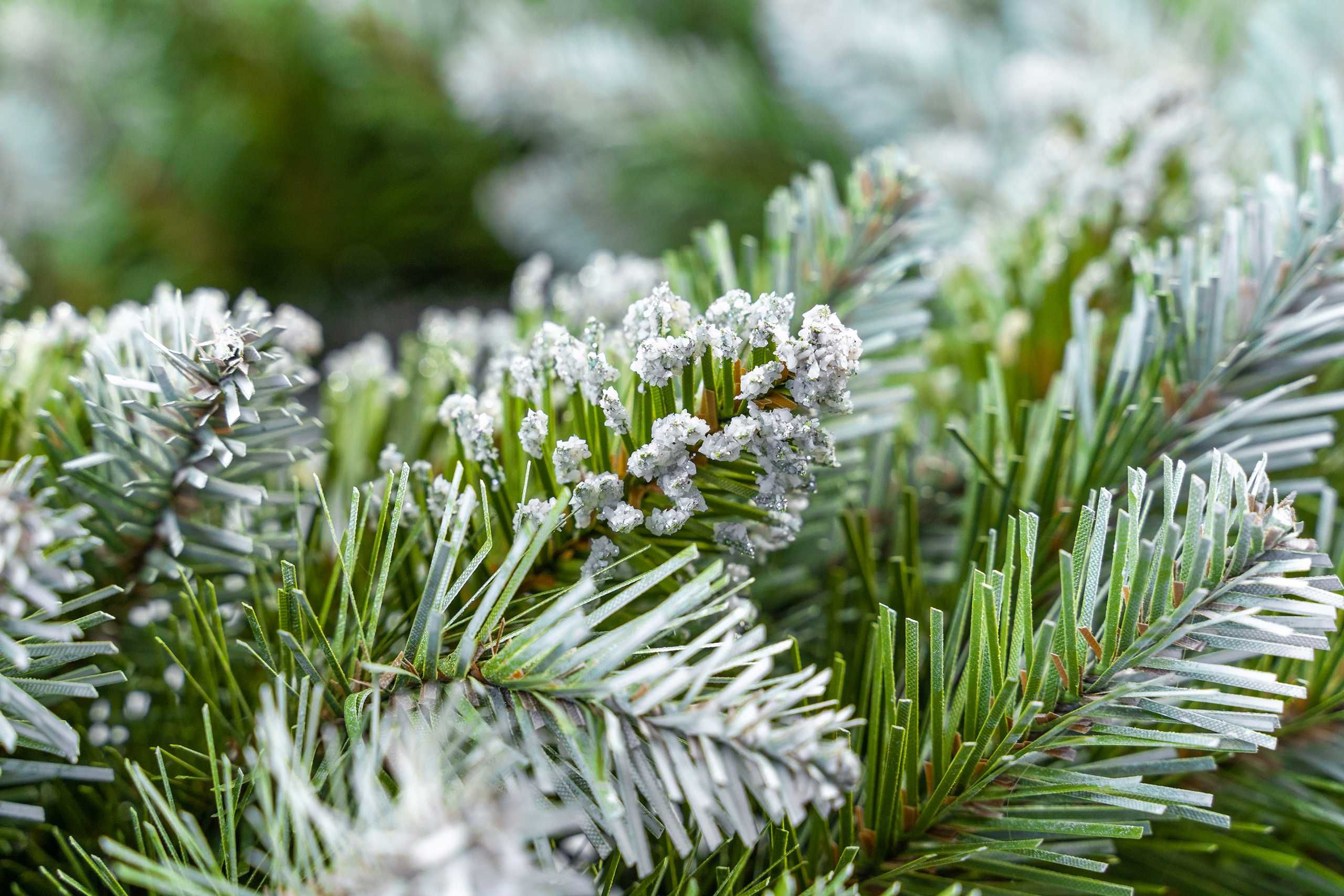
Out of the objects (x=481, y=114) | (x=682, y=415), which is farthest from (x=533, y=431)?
(x=481, y=114)

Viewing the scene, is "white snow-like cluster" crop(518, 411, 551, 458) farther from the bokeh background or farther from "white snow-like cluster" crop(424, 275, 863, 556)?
the bokeh background

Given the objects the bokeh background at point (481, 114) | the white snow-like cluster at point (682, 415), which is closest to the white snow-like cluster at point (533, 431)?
the white snow-like cluster at point (682, 415)

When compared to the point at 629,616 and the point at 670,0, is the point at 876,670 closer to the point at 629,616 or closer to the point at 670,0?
the point at 629,616

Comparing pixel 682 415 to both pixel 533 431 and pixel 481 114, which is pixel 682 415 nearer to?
pixel 533 431

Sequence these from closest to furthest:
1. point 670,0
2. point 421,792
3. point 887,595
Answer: point 421,792, point 887,595, point 670,0

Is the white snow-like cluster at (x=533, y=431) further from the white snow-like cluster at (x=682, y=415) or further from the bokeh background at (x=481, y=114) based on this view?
the bokeh background at (x=481, y=114)

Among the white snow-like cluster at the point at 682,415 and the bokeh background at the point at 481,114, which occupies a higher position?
the bokeh background at the point at 481,114

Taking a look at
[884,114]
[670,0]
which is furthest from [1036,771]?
[670,0]

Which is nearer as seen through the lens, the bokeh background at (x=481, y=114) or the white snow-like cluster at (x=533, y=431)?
the white snow-like cluster at (x=533, y=431)
